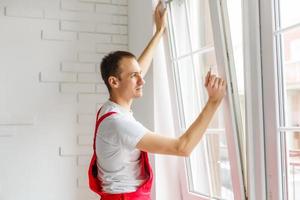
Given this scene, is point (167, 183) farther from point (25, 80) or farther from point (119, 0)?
point (119, 0)

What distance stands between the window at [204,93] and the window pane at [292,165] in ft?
0.68

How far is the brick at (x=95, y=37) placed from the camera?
256 cm

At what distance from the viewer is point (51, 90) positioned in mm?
2465

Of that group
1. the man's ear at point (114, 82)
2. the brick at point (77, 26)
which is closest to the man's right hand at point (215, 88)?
the man's ear at point (114, 82)

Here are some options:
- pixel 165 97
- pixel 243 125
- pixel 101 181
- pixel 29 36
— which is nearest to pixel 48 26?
pixel 29 36

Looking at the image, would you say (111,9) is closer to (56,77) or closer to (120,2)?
(120,2)

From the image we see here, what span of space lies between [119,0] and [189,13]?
2.54ft

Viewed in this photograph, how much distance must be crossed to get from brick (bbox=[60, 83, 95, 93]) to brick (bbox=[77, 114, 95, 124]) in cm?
16

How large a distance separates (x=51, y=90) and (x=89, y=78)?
26 centimetres

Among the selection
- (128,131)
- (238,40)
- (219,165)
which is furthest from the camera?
(219,165)

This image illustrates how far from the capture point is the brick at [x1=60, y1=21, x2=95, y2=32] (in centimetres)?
252

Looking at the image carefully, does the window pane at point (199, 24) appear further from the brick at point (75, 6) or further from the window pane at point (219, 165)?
the brick at point (75, 6)

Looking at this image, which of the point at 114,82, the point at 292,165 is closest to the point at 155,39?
the point at 114,82

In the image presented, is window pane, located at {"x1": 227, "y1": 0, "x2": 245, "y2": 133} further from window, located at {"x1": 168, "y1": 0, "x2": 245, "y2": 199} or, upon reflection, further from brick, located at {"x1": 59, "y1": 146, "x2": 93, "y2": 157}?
brick, located at {"x1": 59, "y1": 146, "x2": 93, "y2": 157}
